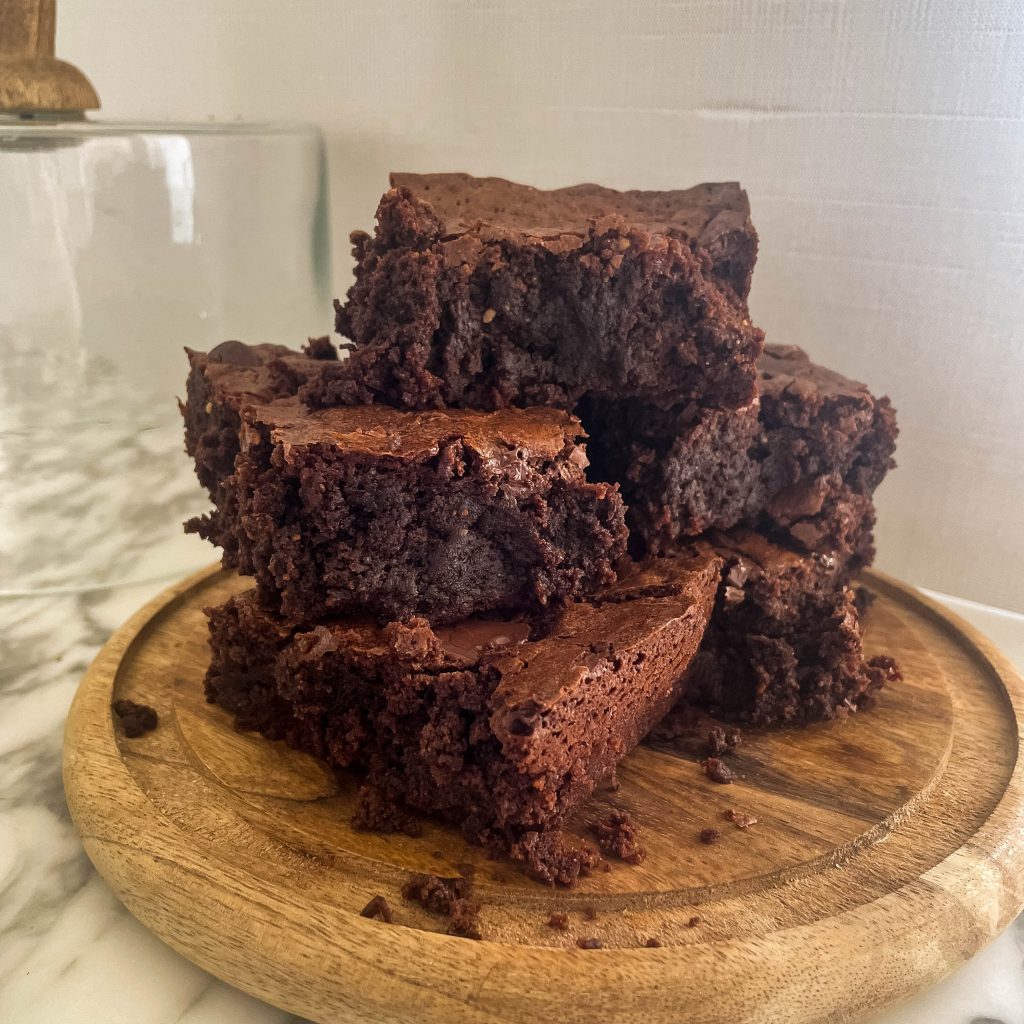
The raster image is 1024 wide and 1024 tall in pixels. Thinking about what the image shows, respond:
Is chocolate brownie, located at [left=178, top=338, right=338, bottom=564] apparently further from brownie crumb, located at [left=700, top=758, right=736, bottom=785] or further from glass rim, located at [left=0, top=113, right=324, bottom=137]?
brownie crumb, located at [left=700, top=758, right=736, bottom=785]

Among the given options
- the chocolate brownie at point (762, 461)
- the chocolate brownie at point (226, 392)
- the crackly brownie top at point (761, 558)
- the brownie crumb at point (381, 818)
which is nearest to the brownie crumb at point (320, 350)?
the chocolate brownie at point (226, 392)

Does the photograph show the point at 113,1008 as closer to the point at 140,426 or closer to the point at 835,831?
the point at 835,831

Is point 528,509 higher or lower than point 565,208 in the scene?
lower

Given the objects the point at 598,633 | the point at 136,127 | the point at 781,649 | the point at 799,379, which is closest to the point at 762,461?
the point at 799,379

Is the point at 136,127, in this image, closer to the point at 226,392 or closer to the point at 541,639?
the point at 226,392

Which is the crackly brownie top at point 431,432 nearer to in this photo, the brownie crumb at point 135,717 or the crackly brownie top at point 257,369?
the crackly brownie top at point 257,369

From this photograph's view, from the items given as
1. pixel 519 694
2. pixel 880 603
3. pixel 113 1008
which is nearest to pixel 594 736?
pixel 519 694

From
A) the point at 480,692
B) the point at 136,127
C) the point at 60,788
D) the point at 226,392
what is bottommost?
the point at 60,788

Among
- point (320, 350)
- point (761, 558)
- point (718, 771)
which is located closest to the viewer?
point (718, 771)
